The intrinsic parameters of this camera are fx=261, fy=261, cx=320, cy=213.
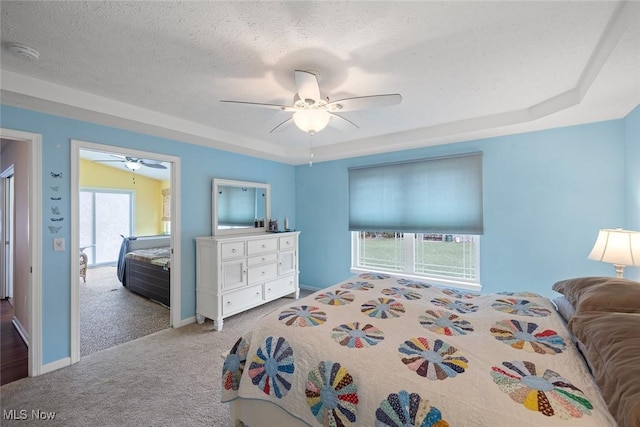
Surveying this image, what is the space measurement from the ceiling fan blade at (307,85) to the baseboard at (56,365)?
3.14 metres

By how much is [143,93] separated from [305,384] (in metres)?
2.61

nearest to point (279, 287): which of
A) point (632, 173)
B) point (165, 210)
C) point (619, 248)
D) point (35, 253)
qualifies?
point (35, 253)

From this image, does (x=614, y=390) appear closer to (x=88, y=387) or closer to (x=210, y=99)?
(x=210, y=99)

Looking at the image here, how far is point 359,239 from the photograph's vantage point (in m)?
4.29

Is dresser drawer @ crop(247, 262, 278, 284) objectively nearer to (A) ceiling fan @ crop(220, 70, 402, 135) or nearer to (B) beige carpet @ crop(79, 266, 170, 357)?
(B) beige carpet @ crop(79, 266, 170, 357)

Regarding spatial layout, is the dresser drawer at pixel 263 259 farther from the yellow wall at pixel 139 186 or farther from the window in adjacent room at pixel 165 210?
the yellow wall at pixel 139 186

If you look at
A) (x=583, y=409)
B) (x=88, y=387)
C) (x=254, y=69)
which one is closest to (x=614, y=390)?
(x=583, y=409)

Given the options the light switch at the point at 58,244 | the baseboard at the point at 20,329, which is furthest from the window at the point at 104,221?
the light switch at the point at 58,244

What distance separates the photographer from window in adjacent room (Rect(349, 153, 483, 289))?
329 cm

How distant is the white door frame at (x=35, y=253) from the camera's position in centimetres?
224

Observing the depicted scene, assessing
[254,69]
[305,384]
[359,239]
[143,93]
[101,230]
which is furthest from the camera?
[101,230]

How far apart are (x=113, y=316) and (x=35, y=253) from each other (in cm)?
163

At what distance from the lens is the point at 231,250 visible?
10.7 feet

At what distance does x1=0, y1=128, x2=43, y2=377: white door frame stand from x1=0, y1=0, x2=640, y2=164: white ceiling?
42 centimetres
